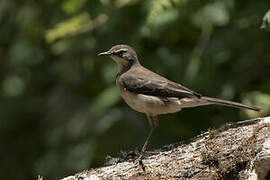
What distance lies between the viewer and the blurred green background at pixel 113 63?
7863 millimetres

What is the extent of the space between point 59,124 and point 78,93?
78 cm

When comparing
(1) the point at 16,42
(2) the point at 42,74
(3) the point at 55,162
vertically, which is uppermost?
(1) the point at 16,42

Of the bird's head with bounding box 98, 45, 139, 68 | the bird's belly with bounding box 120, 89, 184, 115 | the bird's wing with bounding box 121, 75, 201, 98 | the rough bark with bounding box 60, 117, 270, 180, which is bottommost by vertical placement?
the rough bark with bounding box 60, 117, 270, 180

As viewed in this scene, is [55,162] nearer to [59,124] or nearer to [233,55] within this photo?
[59,124]

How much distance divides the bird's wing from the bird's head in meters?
0.65

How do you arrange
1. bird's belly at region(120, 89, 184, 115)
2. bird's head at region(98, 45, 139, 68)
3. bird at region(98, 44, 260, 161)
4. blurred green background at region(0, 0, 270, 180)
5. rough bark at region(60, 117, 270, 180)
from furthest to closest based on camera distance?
bird's head at region(98, 45, 139, 68) < blurred green background at region(0, 0, 270, 180) < bird's belly at region(120, 89, 184, 115) < bird at region(98, 44, 260, 161) < rough bark at region(60, 117, 270, 180)

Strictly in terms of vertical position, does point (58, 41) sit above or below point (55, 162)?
above

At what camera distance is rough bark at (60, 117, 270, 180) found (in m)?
5.06

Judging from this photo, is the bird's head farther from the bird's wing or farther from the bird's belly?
the bird's belly

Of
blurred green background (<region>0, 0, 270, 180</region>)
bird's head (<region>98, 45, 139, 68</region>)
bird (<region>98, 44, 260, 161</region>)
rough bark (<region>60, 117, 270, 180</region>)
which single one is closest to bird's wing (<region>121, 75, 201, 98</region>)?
bird (<region>98, 44, 260, 161</region>)

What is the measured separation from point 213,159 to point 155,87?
1.96m

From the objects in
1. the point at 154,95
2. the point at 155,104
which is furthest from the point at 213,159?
the point at 154,95

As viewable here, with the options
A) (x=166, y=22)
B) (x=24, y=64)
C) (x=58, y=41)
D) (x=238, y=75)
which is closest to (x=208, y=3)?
(x=166, y=22)

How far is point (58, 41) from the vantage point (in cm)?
925
